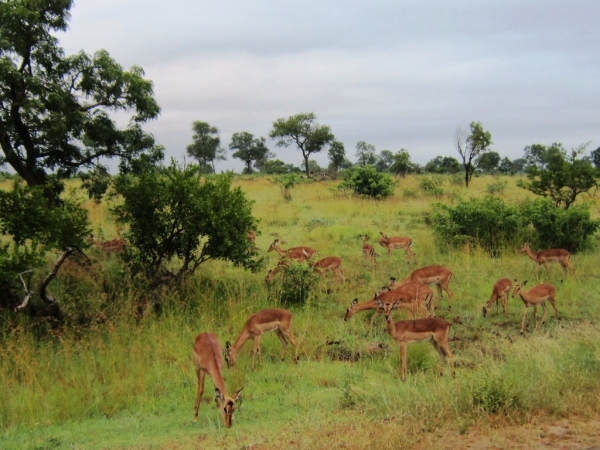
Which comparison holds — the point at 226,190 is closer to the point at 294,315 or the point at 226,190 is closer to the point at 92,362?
the point at 294,315

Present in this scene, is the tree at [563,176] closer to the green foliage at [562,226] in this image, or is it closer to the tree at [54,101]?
the green foliage at [562,226]

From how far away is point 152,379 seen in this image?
6.91 metres

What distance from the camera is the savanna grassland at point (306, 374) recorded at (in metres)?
5.38

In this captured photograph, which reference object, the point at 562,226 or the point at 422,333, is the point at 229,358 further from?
the point at 562,226

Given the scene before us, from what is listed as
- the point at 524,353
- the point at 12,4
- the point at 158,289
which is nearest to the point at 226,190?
the point at 158,289

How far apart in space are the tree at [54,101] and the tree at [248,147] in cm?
4607

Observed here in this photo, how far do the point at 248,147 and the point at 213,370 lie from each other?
52.0 meters

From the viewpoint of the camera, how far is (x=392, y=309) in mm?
8836

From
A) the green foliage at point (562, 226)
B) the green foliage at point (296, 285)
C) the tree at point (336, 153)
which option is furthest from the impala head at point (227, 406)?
the tree at point (336, 153)

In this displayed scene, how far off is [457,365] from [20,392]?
5338 mm

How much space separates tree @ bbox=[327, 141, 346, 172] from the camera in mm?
45041

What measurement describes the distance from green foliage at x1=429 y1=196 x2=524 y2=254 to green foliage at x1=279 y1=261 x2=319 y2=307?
16.2ft

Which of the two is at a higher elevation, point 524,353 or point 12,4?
point 12,4

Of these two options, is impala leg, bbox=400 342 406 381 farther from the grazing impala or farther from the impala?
the impala
